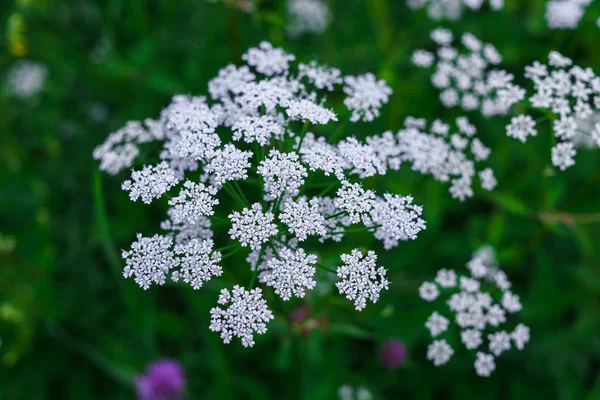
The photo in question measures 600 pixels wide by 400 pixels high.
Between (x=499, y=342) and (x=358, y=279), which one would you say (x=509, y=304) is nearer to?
(x=499, y=342)

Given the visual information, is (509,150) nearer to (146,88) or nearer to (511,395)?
(511,395)

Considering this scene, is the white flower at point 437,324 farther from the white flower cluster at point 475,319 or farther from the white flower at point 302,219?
the white flower at point 302,219

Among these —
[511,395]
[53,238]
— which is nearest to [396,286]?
[511,395]

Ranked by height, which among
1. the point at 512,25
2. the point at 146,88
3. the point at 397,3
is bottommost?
the point at 146,88

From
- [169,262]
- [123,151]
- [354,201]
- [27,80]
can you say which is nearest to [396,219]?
[354,201]

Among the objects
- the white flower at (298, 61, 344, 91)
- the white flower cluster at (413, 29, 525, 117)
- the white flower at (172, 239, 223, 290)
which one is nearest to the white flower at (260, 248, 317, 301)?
the white flower at (172, 239, 223, 290)

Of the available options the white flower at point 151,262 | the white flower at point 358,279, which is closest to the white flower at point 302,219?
the white flower at point 358,279
